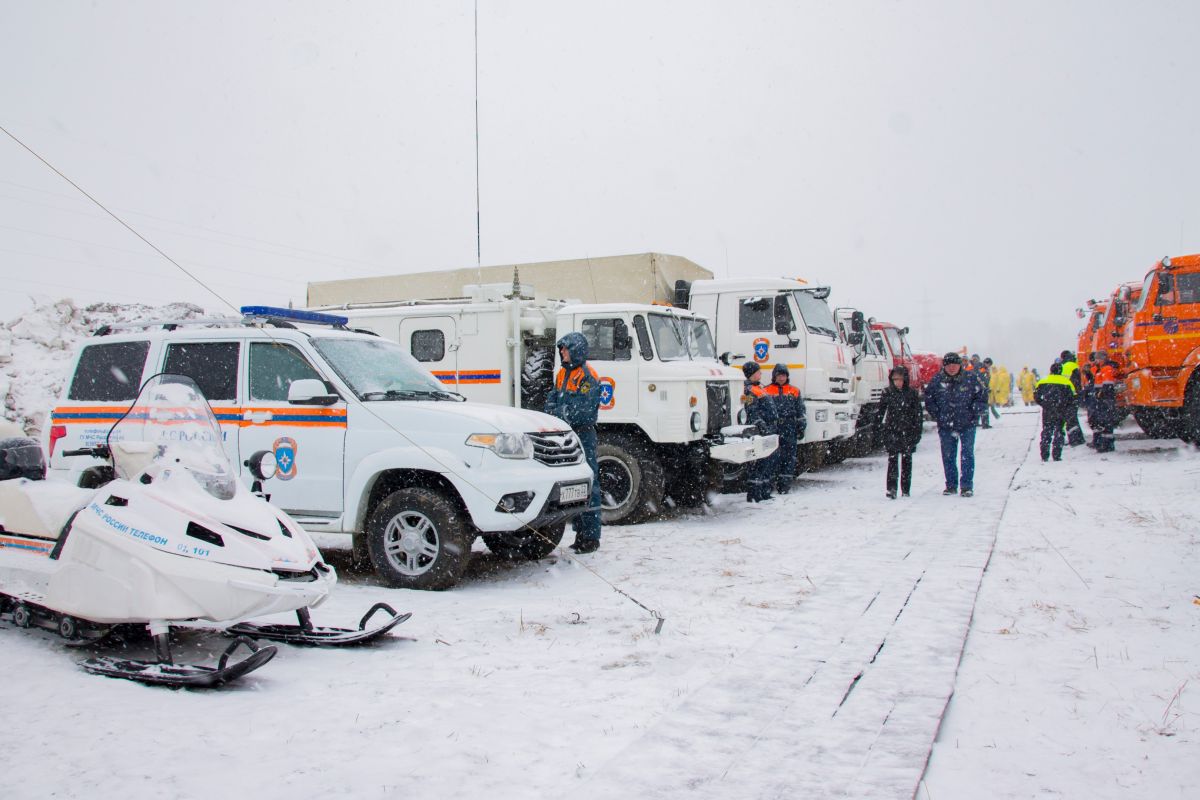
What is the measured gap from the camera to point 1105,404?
14109 mm

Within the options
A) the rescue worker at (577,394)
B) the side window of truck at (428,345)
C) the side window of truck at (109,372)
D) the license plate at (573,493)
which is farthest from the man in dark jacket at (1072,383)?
the side window of truck at (109,372)

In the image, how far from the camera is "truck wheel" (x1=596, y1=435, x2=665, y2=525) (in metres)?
9.56

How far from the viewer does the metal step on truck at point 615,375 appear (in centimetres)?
957

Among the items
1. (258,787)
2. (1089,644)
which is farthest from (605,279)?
(258,787)

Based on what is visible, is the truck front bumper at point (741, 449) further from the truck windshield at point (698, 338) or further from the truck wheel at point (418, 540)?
the truck wheel at point (418, 540)

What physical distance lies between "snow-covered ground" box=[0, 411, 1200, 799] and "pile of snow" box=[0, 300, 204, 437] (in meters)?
12.2

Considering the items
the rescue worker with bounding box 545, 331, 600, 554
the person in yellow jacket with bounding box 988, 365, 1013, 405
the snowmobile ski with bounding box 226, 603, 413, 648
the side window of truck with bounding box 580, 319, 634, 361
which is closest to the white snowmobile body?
the snowmobile ski with bounding box 226, 603, 413, 648

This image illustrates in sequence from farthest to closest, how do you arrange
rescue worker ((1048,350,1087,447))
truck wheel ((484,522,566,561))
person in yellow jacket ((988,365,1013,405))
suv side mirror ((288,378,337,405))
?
1. person in yellow jacket ((988,365,1013,405))
2. rescue worker ((1048,350,1087,447))
3. truck wheel ((484,522,566,561))
4. suv side mirror ((288,378,337,405))

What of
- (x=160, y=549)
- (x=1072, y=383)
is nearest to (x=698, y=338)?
(x=1072, y=383)

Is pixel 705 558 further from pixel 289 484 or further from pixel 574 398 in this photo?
pixel 289 484

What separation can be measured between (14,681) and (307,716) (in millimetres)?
1588

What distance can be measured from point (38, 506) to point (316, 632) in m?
1.62

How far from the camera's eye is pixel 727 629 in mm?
5262

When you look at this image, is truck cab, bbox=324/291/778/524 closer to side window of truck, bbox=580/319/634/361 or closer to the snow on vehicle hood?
side window of truck, bbox=580/319/634/361
